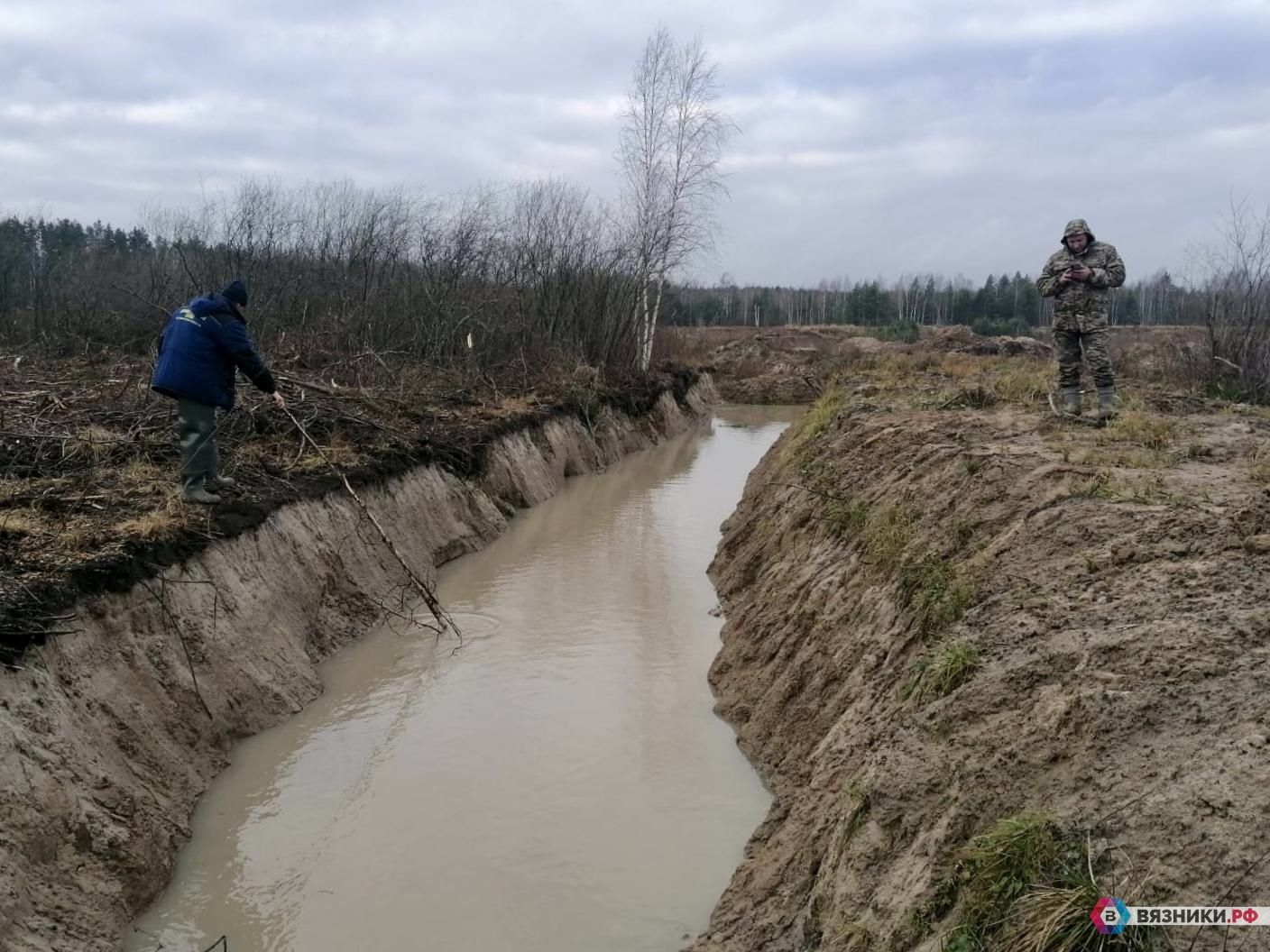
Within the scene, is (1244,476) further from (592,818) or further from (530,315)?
(530,315)

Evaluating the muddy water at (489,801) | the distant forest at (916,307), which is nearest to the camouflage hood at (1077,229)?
the muddy water at (489,801)

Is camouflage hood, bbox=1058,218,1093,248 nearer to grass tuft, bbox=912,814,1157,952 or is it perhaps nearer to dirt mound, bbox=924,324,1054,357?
grass tuft, bbox=912,814,1157,952

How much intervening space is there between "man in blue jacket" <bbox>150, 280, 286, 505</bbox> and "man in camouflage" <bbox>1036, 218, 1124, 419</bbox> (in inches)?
312

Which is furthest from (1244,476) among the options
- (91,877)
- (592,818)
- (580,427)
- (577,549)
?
(580,427)

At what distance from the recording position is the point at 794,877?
4.33 metres

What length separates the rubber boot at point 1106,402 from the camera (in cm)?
865

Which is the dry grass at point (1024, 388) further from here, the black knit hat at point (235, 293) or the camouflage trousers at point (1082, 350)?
the black knit hat at point (235, 293)

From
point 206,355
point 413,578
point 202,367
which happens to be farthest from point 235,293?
point 413,578

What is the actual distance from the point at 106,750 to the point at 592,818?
305 cm

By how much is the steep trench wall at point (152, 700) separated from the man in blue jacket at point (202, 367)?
929mm

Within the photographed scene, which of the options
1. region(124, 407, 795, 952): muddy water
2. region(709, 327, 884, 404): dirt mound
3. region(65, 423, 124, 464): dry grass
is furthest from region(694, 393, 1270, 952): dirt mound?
region(709, 327, 884, 404): dirt mound

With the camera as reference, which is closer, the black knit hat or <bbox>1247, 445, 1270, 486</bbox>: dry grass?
→ <bbox>1247, 445, 1270, 486</bbox>: dry grass

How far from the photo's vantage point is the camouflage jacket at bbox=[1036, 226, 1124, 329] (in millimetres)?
8500

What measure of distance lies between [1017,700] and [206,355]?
685cm
